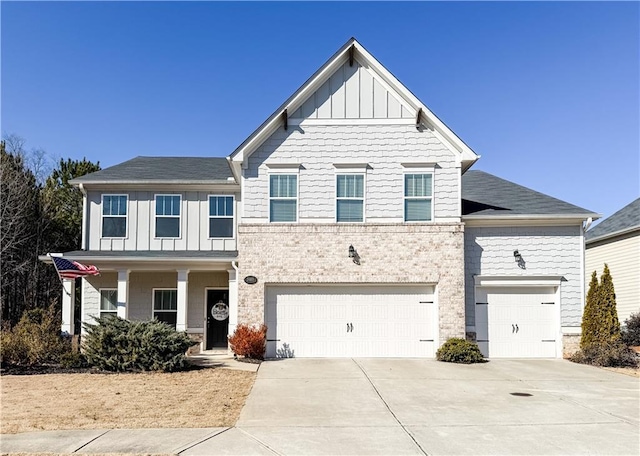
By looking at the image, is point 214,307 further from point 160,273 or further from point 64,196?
point 64,196

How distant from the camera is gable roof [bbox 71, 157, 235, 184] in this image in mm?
19172

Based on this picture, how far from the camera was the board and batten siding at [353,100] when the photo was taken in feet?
56.0

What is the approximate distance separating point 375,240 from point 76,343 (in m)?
8.83

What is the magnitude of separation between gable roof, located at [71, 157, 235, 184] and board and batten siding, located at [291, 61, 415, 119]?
3901mm

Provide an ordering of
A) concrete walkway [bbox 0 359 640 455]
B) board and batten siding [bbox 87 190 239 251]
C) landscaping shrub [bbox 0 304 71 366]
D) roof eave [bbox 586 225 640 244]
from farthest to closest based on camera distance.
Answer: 1. roof eave [bbox 586 225 640 244]
2. board and batten siding [bbox 87 190 239 251]
3. landscaping shrub [bbox 0 304 71 366]
4. concrete walkway [bbox 0 359 640 455]

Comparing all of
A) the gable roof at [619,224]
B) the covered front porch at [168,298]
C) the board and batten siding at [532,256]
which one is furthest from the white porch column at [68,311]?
the gable roof at [619,224]

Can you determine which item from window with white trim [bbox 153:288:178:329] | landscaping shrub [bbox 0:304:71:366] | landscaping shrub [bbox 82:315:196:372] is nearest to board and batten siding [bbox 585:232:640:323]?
window with white trim [bbox 153:288:178:329]

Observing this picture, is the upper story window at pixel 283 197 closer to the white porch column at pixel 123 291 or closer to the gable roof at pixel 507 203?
the gable roof at pixel 507 203

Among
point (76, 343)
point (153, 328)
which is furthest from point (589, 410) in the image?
point (76, 343)

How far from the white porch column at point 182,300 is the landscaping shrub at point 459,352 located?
797 centimetres

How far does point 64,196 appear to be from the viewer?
30797mm

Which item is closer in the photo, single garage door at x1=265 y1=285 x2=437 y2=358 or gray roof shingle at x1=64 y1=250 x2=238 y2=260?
single garage door at x1=265 y1=285 x2=437 y2=358

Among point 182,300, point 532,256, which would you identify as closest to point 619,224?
point 532,256

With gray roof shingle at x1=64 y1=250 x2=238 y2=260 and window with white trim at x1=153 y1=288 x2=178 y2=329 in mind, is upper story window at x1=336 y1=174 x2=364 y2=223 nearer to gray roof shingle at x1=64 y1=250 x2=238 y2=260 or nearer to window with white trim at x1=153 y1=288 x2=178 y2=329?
gray roof shingle at x1=64 y1=250 x2=238 y2=260
